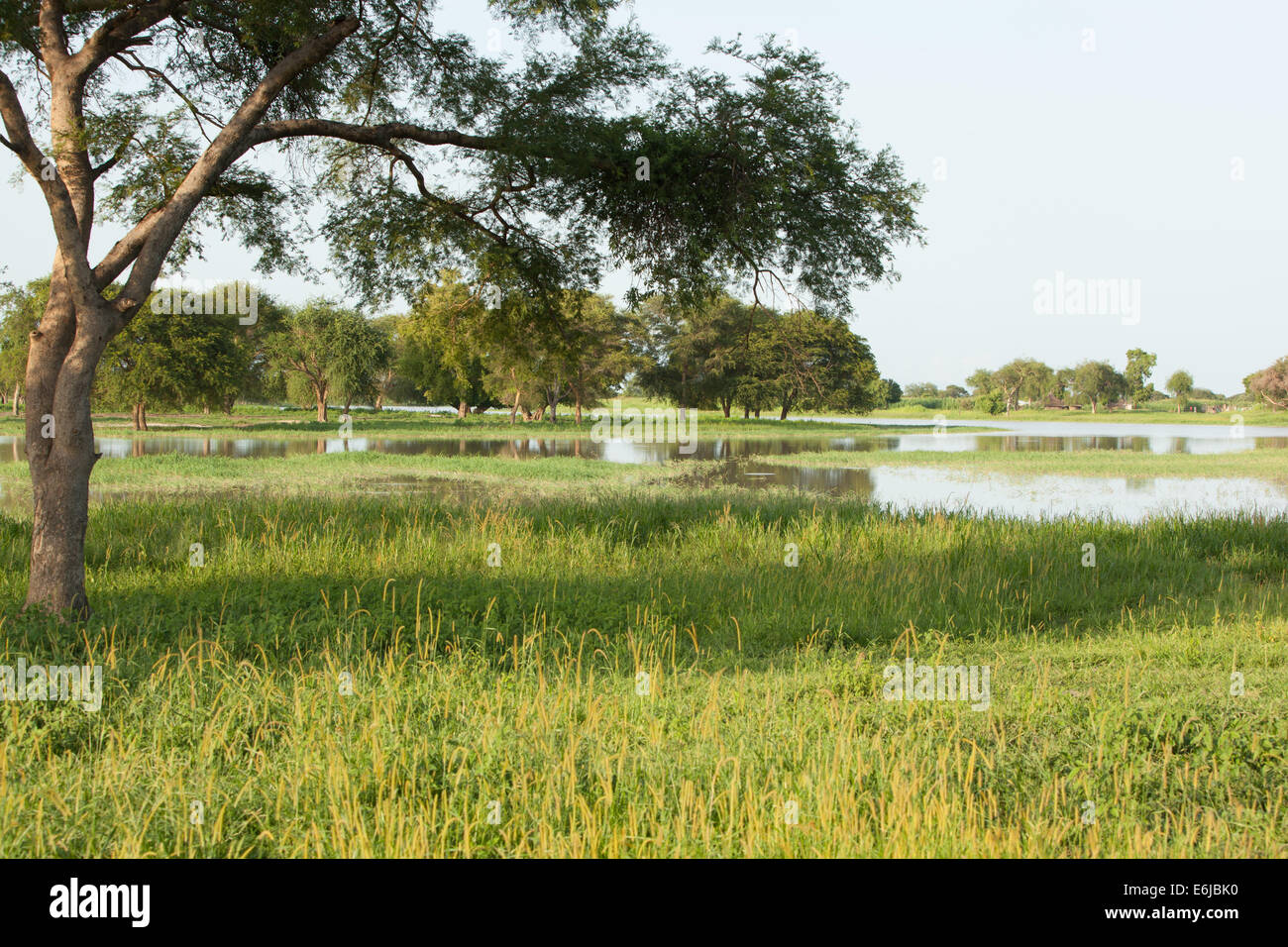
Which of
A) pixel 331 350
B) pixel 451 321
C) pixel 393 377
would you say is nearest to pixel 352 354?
pixel 331 350

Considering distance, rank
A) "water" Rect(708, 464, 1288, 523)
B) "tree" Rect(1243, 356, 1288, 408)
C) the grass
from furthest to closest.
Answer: "tree" Rect(1243, 356, 1288, 408), "water" Rect(708, 464, 1288, 523), the grass

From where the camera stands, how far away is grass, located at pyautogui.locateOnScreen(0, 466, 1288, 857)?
3.88 m

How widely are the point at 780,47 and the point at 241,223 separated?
27.4 ft

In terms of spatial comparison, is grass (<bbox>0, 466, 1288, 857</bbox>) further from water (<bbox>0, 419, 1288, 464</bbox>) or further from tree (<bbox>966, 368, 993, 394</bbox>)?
tree (<bbox>966, 368, 993, 394</bbox>)

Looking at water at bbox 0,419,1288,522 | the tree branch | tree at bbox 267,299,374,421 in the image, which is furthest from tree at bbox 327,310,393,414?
the tree branch

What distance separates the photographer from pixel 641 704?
5.38 meters

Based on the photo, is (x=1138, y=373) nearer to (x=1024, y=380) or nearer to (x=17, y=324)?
(x=1024, y=380)

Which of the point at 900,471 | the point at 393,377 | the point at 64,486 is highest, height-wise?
the point at 393,377

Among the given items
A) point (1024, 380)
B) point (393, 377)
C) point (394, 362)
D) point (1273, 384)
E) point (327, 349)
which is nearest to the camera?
point (327, 349)

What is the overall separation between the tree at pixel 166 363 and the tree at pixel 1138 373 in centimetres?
→ 11375

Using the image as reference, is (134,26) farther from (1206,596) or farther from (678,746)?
(1206,596)

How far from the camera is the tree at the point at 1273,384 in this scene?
7906 centimetres

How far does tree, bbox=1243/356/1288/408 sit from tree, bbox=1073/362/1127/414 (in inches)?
1259

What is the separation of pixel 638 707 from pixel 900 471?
28.9 meters
